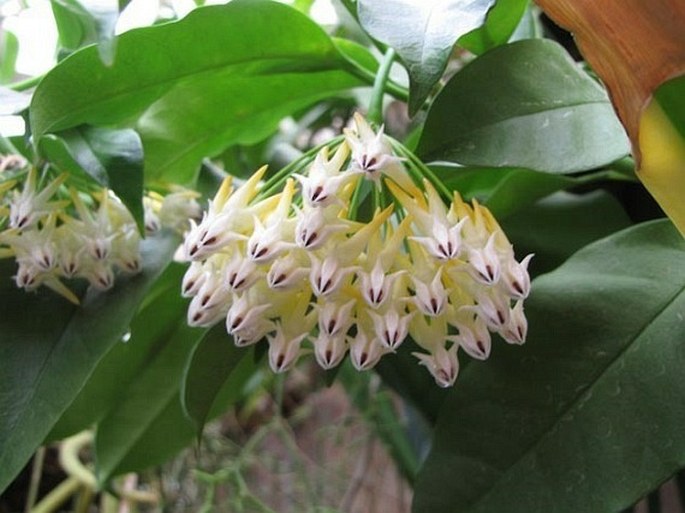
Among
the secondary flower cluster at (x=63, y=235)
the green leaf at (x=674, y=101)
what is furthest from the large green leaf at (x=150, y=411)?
the green leaf at (x=674, y=101)

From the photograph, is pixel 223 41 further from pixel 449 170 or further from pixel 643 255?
pixel 643 255

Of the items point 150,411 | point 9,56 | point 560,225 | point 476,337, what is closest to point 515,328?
point 476,337

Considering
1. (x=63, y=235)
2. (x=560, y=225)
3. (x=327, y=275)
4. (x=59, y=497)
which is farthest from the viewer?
(x=59, y=497)

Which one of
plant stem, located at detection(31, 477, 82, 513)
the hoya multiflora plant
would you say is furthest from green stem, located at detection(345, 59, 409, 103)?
plant stem, located at detection(31, 477, 82, 513)

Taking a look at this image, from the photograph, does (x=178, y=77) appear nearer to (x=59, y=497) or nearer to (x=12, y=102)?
(x=12, y=102)

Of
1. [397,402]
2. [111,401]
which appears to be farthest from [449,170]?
[397,402]

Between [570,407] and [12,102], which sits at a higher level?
[12,102]
